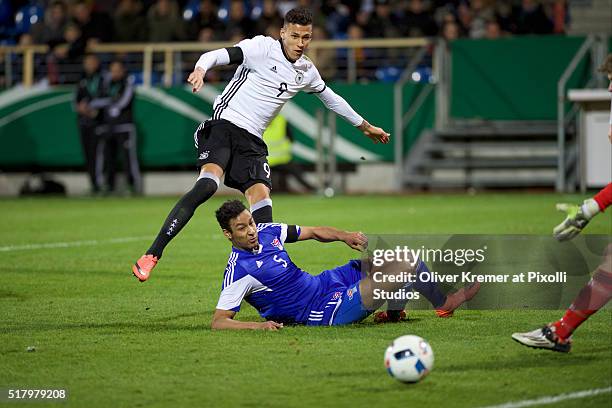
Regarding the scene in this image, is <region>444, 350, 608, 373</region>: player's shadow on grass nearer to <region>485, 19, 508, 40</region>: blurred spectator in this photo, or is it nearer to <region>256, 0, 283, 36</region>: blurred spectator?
<region>485, 19, 508, 40</region>: blurred spectator

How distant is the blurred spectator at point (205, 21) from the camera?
74.9ft

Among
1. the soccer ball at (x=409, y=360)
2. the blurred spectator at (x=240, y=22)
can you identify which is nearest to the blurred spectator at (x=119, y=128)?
the blurred spectator at (x=240, y=22)

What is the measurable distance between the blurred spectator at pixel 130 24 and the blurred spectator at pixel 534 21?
25.6 feet

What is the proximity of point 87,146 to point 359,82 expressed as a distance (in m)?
5.63

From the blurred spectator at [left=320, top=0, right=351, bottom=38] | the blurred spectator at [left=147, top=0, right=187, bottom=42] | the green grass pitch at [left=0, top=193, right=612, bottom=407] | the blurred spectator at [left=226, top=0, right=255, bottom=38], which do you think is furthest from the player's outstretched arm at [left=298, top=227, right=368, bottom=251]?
the blurred spectator at [left=147, top=0, right=187, bottom=42]

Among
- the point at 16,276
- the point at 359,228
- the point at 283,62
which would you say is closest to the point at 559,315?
the point at 283,62

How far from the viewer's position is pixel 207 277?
1045cm

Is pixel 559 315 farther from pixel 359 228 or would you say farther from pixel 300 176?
pixel 300 176

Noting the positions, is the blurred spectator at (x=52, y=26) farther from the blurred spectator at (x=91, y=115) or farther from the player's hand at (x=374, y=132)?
the player's hand at (x=374, y=132)

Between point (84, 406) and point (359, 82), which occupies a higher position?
point (359, 82)

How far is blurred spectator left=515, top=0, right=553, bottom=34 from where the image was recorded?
21266mm

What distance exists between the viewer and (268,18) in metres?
22.0

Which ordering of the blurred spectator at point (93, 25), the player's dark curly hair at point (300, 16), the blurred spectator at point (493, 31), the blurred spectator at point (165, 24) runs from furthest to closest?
the blurred spectator at point (93, 25) → the blurred spectator at point (165, 24) → the blurred spectator at point (493, 31) → the player's dark curly hair at point (300, 16)

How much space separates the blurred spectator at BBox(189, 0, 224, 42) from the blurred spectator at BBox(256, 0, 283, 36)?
101 centimetres
